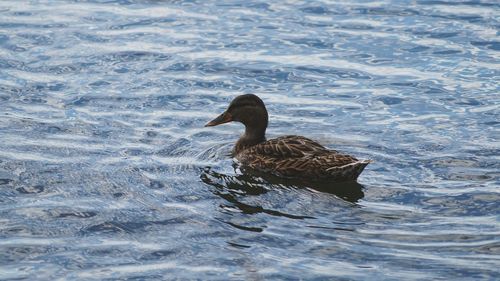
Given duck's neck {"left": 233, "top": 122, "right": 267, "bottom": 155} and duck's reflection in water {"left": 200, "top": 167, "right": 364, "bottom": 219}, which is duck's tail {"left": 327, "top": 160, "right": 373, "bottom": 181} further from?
duck's neck {"left": 233, "top": 122, "right": 267, "bottom": 155}

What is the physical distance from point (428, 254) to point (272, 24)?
9.01m

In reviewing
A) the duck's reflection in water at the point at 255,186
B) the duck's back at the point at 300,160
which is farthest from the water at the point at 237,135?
the duck's back at the point at 300,160

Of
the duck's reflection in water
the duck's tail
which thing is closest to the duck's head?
the duck's reflection in water

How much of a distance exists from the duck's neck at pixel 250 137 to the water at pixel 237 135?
24cm

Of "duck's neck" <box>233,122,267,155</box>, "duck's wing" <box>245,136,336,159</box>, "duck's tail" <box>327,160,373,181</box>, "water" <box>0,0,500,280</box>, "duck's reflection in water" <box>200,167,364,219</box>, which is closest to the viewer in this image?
"water" <box>0,0,500,280</box>

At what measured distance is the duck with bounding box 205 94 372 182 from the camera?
493 inches

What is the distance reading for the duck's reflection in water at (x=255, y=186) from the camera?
39.7 feet

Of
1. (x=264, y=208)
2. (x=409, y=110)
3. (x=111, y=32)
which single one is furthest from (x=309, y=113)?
(x=111, y=32)

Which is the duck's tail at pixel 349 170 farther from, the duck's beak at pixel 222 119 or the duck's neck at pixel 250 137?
the duck's beak at pixel 222 119

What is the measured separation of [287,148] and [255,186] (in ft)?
2.29

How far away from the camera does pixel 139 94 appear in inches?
607

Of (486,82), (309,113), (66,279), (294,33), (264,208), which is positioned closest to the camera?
(66,279)

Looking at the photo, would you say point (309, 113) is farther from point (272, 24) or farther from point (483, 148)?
point (272, 24)

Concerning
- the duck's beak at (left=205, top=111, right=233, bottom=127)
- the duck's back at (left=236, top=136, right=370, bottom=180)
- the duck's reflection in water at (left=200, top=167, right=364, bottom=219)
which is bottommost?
the duck's reflection in water at (left=200, top=167, right=364, bottom=219)
